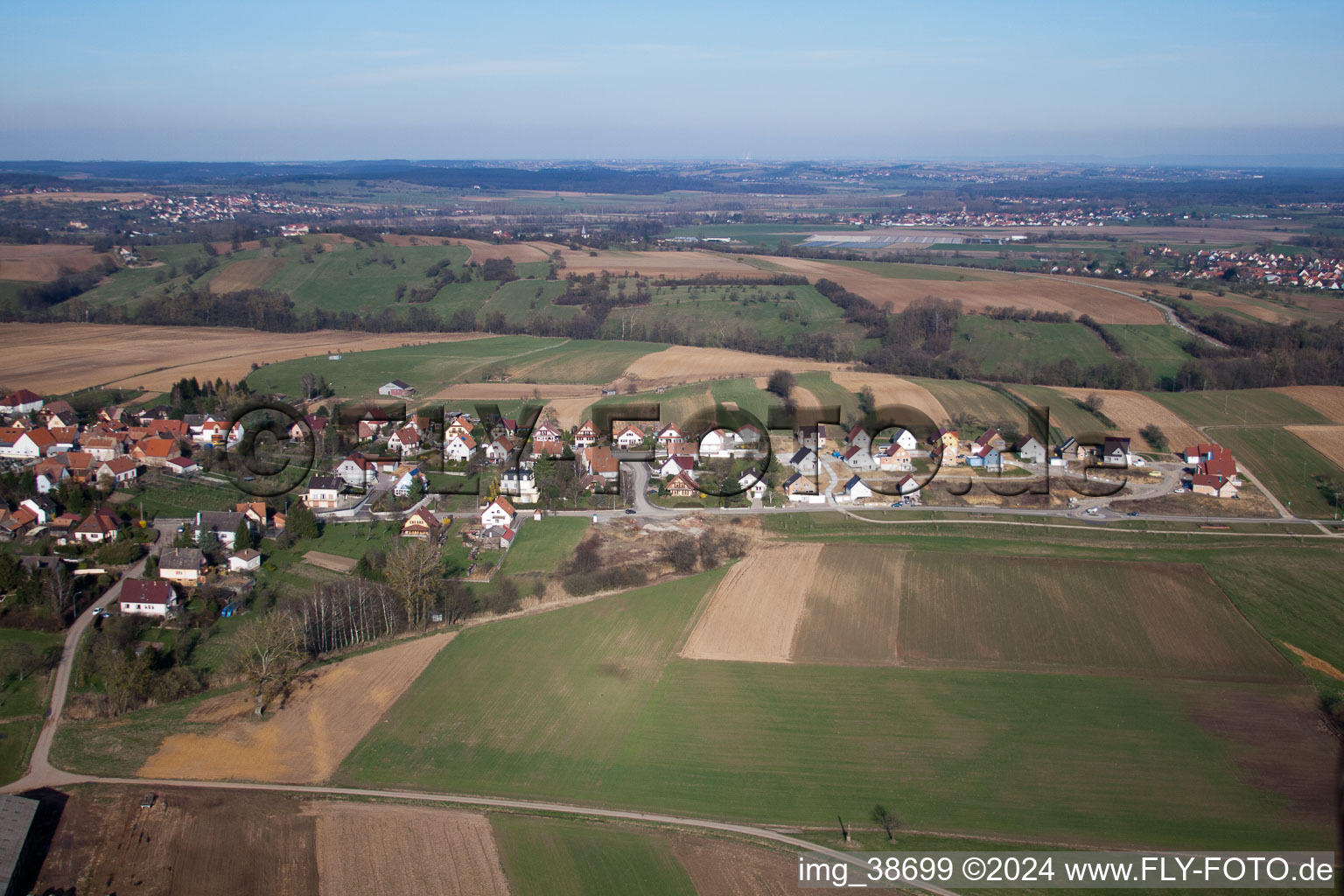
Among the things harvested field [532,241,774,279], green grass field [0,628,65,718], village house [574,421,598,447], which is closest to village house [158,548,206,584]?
green grass field [0,628,65,718]

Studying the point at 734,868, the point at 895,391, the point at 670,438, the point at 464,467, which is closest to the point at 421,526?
the point at 464,467

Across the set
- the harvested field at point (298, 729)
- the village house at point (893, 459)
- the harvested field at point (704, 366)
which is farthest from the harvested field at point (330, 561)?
the harvested field at point (704, 366)

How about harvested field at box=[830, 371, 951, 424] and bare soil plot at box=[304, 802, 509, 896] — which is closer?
bare soil plot at box=[304, 802, 509, 896]

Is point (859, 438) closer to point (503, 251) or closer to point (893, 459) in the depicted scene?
point (893, 459)

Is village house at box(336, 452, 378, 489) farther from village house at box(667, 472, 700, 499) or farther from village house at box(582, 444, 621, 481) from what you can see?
village house at box(667, 472, 700, 499)

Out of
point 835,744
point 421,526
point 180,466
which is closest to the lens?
point 835,744

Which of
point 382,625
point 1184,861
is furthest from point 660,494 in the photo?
point 1184,861

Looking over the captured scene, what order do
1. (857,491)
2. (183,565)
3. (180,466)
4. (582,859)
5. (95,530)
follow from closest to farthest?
(582,859) → (183,565) → (95,530) → (857,491) → (180,466)
